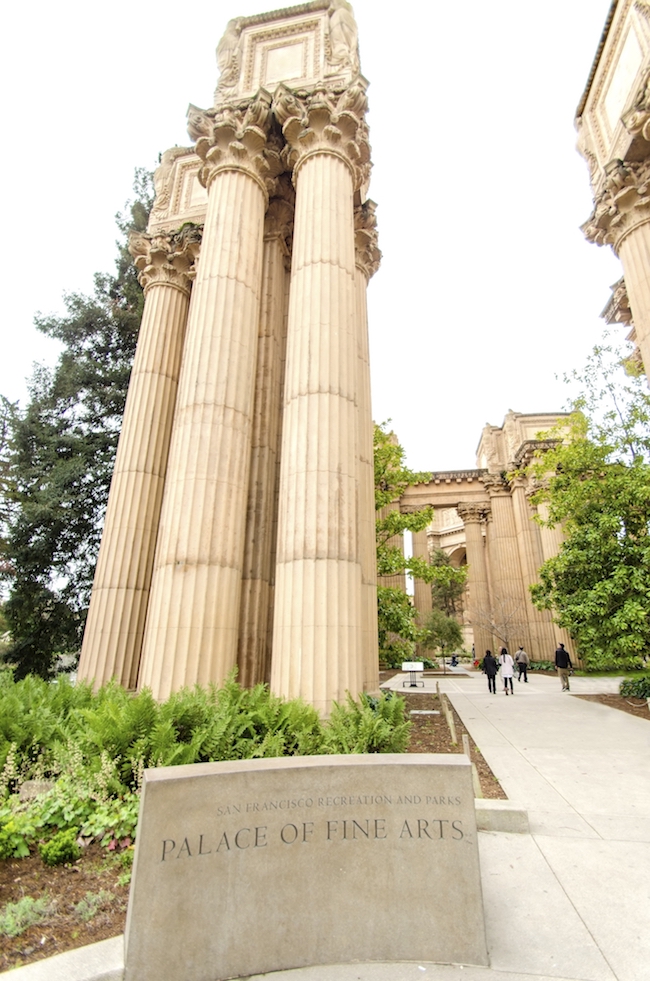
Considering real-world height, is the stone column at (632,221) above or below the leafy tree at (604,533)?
above

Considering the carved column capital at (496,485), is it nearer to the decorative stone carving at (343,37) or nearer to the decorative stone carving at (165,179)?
the decorative stone carving at (165,179)

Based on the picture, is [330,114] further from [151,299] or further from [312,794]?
[312,794]

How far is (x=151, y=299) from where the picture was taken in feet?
55.3

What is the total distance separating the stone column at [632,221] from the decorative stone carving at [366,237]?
781 centimetres

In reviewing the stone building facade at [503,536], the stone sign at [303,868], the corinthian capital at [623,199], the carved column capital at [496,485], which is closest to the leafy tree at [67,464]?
the stone sign at [303,868]

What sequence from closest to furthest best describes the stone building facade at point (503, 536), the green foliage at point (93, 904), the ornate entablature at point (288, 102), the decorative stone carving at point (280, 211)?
the green foliage at point (93, 904), the ornate entablature at point (288, 102), the decorative stone carving at point (280, 211), the stone building facade at point (503, 536)

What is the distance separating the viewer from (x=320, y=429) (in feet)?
32.5

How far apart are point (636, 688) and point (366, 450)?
1244 cm

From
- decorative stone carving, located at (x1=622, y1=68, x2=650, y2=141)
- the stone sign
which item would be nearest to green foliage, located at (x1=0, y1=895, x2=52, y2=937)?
the stone sign

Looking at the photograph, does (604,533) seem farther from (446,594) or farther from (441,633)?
(446,594)

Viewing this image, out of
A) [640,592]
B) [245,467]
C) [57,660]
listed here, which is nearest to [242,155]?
[245,467]

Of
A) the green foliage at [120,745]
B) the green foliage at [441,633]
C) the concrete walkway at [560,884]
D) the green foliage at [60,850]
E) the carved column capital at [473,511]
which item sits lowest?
the concrete walkway at [560,884]

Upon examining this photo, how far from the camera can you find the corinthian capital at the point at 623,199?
15969mm

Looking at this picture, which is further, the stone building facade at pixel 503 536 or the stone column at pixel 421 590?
the stone column at pixel 421 590
